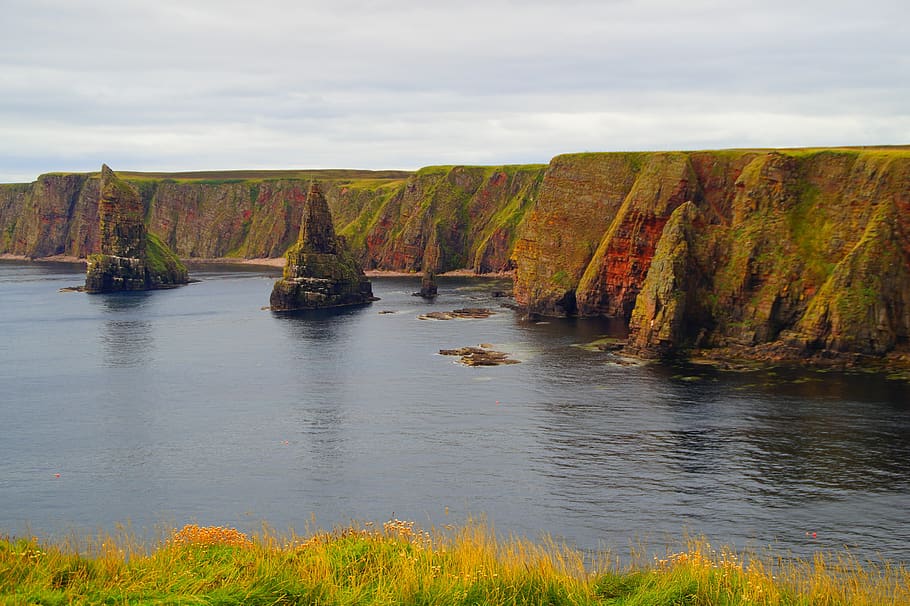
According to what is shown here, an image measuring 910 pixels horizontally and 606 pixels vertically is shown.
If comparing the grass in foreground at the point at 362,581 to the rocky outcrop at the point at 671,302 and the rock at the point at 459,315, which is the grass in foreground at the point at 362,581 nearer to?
the rocky outcrop at the point at 671,302

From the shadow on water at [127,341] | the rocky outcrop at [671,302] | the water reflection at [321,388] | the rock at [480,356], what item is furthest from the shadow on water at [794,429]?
the shadow on water at [127,341]

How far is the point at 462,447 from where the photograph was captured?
3504 inches

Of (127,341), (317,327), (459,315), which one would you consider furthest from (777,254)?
(127,341)

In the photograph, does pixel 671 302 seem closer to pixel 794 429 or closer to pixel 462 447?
pixel 794 429

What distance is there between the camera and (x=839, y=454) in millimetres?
83375

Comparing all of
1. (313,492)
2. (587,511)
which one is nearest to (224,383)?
(313,492)

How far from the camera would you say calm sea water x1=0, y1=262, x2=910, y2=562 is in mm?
68188

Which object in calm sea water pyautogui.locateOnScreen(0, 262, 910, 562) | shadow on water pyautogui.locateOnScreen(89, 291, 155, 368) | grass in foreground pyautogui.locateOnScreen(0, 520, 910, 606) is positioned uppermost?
grass in foreground pyautogui.locateOnScreen(0, 520, 910, 606)

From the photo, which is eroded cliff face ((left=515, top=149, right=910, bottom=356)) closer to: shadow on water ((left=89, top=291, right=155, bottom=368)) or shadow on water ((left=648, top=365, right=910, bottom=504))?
shadow on water ((left=648, top=365, right=910, bottom=504))

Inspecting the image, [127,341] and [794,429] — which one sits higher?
[127,341]

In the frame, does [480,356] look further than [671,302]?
Yes

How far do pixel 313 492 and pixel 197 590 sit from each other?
51.0 meters

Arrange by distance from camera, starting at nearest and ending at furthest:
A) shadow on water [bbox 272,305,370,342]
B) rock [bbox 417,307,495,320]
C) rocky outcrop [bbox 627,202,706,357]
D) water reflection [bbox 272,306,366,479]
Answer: water reflection [bbox 272,306,366,479]
rocky outcrop [bbox 627,202,706,357]
shadow on water [bbox 272,305,370,342]
rock [bbox 417,307,495,320]

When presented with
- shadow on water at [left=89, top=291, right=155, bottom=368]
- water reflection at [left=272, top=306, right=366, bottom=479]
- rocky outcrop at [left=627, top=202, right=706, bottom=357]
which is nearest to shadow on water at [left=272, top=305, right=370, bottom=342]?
→ water reflection at [left=272, top=306, right=366, bottom=479]
